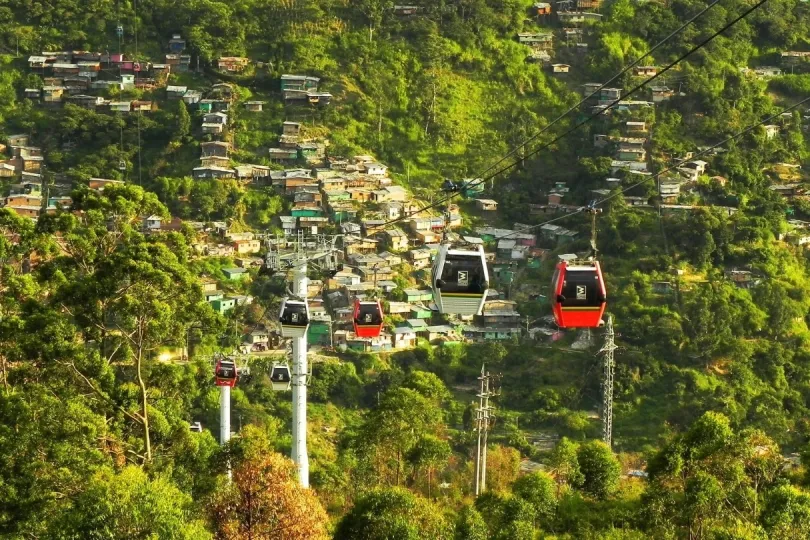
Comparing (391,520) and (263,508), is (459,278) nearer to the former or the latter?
(391,520)

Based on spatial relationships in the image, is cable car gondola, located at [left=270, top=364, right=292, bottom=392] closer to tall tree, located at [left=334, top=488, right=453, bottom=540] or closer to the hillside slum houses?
tall tree, located at [left=334, top=488, right=453, bottom=540]

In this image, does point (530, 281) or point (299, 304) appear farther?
point (530, 281)

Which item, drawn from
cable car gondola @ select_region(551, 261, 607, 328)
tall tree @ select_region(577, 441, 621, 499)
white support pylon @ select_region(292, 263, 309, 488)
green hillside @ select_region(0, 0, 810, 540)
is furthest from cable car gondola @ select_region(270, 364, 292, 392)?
cable car gondola @ select_region(551, 261, 607, 328)

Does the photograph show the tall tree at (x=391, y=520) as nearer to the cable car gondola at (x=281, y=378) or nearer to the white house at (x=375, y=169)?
the cable car gondola at (x=281, y=378)

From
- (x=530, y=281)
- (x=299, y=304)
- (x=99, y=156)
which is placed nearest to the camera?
(x=299, y=304)

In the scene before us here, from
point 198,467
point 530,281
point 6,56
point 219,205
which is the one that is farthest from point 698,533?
point 6,56

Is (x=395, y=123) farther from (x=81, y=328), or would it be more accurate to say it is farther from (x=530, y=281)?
(x=81, y=328)

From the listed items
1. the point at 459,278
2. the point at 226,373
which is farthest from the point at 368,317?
the point at 459,278
